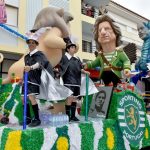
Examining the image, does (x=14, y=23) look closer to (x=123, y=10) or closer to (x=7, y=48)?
(x=7, y=48)

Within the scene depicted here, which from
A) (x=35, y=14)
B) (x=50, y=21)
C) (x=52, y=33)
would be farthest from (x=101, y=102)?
(x=35, y=14)

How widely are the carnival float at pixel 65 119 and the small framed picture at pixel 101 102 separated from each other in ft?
0.03

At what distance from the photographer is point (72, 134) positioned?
7.37 ft

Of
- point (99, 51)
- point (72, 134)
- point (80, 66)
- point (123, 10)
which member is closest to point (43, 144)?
point (72, 134)

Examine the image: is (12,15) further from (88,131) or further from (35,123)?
(88,131)

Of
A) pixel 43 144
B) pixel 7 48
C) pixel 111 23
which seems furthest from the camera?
pixel 7 48

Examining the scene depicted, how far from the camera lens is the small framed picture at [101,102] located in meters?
2.85

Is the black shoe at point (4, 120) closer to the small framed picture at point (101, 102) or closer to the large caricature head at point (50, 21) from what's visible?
the small framed picture at point (101, 102)

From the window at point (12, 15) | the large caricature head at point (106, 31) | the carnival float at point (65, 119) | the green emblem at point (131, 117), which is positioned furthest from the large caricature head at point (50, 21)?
the window at point (12, 15)

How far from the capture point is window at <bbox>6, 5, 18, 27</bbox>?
10164 millimetres

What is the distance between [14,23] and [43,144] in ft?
28.9

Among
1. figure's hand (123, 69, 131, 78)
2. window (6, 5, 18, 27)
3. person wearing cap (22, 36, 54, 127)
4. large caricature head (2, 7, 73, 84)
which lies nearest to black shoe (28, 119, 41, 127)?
person wearing cap (22, 36, 54, 127)

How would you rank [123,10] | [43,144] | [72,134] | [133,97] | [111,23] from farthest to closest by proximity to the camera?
[123,10], [111,23], [133,97], [72,134], [43,144]

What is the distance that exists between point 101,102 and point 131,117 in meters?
0.36
